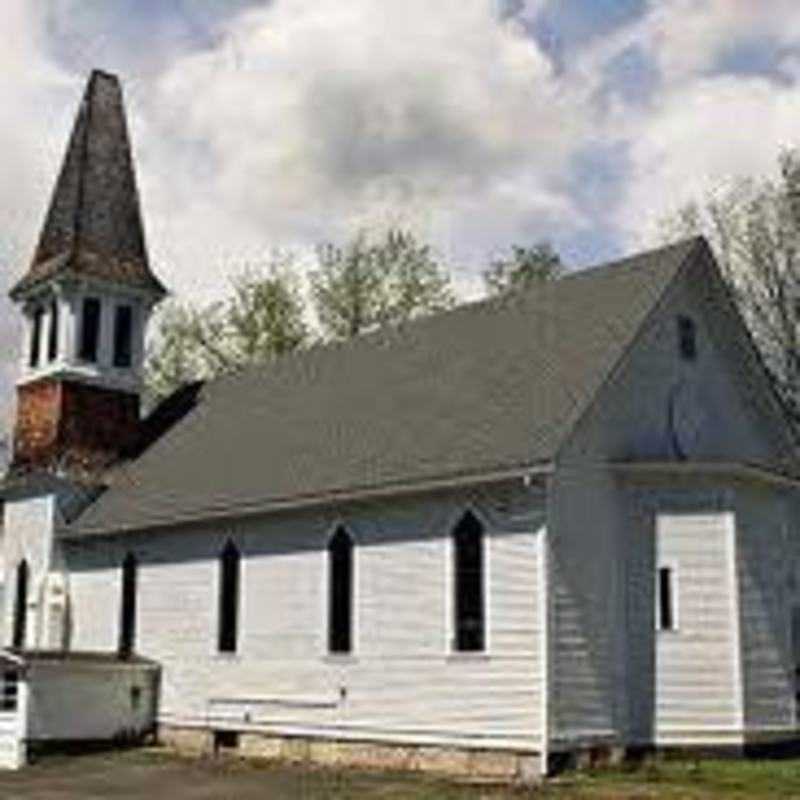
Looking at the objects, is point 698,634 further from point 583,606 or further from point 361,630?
point 361,630

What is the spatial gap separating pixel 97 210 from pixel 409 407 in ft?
51.6

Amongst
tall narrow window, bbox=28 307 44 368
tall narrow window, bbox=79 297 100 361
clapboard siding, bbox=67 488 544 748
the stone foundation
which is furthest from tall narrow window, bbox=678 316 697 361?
tall narrow window, bbox=28 307 44 368

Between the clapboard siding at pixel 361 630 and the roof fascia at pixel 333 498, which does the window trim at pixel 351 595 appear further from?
the roof fascia at pixel 333 498

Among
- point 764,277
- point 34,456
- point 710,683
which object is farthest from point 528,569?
point 764,277

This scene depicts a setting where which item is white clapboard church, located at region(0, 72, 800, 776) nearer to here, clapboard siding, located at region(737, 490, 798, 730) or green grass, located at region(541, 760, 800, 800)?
clapboard siding, located at region(737, 490, 798, 730)

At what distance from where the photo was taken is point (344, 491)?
2711cm

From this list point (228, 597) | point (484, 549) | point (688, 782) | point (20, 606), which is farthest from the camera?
point (20, 606)

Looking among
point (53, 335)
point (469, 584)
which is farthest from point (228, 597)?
point (53, 335)

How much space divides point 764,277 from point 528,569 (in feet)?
89.6

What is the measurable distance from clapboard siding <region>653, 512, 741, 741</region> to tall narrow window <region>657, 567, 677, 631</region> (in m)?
0.09

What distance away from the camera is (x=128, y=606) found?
34250mm

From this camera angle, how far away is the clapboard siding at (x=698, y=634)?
81.1 feet

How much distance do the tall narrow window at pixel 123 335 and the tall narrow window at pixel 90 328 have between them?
1.83 ft

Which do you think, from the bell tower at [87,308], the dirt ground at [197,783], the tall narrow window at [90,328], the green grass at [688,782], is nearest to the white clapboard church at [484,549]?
the green grass at [688,782]
